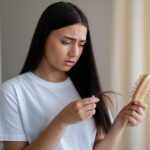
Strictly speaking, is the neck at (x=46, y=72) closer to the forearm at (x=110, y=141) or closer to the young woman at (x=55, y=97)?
the young woman at (x=55, y=97)

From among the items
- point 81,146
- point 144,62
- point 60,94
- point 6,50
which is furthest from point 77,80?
point 6,50

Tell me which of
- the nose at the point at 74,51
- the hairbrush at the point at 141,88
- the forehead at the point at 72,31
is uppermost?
the forehead at the point at 72,31

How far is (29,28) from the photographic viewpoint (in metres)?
1.15

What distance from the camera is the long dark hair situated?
0.66 meters

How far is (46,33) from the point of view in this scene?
26.3 inches

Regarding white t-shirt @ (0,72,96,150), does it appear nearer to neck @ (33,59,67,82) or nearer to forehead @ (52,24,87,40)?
neck @ (33,59,67,82)

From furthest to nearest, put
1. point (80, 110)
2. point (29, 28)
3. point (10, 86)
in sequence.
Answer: point (29, 28)
point (10, 86)
point (80, 110)

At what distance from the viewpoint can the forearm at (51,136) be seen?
59 cm

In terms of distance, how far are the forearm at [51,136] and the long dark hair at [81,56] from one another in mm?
189

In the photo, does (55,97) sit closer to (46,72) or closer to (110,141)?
(46,72)

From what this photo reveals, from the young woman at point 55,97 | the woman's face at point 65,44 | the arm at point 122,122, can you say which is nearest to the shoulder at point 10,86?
the young woman at point 55,97

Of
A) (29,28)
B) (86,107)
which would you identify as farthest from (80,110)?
(29,28)

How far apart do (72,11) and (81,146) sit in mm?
343

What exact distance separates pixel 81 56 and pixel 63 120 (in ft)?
0.75
